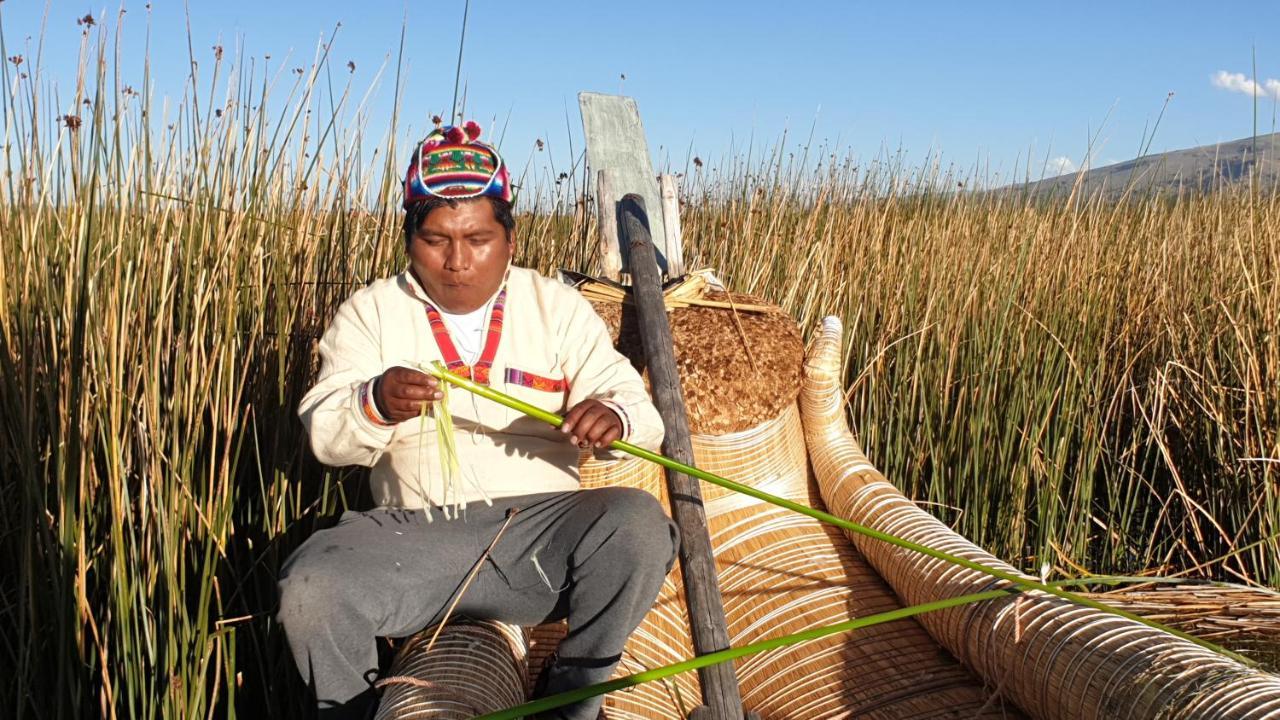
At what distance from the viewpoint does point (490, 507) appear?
1.73m

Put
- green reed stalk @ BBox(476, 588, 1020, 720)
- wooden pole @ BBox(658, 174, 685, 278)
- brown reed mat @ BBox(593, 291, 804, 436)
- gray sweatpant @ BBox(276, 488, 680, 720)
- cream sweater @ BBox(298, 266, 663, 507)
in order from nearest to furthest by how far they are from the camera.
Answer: green reed stalk @ BBox(476, 588, 1020, 720), gray sweatpant @ BBox(276, 488, 680, 720), cream sweater @ BBox(298, 266, 663, 507), brown reed mat @ BBox(593, 291, 804, 436), wooden pole @ BBox(658, 174, 685, 278)

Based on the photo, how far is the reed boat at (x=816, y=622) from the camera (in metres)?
1.43

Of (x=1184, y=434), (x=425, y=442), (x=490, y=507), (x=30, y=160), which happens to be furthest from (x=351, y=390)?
(x=1184, y=434)

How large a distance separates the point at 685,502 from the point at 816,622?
405 millimetres

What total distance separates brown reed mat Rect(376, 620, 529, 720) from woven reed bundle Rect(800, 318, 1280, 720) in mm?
788

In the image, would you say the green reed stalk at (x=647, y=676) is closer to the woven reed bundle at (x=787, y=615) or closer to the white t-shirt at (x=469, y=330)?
the woven reed bundle at (x=787, y=615)

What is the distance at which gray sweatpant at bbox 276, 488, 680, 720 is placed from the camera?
1.48 m

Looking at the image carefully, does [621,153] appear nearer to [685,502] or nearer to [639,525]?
[685,502]

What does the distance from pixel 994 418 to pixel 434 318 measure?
1.66 m

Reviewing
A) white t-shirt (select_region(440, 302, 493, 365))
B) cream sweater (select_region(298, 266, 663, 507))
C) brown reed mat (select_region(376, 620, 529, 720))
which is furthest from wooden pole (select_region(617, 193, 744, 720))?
white t-shirt (select_region(440, 302, 493, 365))

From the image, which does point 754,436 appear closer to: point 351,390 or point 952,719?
point 952,719

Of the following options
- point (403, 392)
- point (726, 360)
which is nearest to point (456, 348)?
point (403, 392)

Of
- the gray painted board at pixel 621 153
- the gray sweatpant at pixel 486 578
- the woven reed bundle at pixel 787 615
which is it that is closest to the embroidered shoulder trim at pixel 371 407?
the gray sweatpant at pixel 486 578

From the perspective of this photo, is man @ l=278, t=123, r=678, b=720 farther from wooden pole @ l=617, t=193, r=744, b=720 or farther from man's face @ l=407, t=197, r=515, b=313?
wooden pole @ l=617, t=193, r=744, b=720
